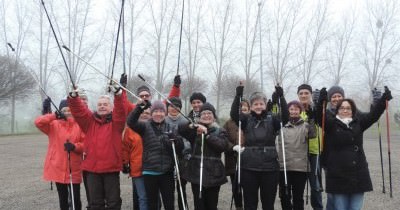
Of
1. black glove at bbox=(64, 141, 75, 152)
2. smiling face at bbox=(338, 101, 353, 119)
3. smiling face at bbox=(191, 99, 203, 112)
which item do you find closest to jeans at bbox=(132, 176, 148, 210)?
black glove at bbox=(64, 141, 75, 152)

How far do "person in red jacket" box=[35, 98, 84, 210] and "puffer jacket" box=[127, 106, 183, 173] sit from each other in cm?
89

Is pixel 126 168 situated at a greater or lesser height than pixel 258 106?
lesser

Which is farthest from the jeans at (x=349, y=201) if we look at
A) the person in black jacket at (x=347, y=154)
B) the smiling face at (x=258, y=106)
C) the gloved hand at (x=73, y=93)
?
the gloved hand at (x=73, y=93)

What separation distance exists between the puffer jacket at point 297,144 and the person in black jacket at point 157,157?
1.52 metres

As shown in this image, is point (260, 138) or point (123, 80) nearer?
point (260, 138)

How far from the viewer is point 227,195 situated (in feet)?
24.0

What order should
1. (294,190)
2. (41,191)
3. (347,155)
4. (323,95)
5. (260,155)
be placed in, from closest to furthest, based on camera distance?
(347,155) → (323,95) → (260,155) → (294,190) → (41,191)

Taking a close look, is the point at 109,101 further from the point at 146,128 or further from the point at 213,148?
the point at 213,148

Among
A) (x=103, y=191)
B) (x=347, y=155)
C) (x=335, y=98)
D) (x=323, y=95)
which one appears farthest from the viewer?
(x=335, y=98)

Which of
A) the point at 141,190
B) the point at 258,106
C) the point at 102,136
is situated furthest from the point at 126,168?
the point at 258,106

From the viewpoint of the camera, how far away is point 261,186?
184 inches

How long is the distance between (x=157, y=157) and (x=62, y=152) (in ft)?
4.48

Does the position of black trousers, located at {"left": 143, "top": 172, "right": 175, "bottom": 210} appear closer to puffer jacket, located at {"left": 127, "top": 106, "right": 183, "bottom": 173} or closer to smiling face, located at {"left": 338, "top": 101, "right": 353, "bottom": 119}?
puffer jacket, located at {"left": 127, "top": 106, "right": 183, "bottom": 173}

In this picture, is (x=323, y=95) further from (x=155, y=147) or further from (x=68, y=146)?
(x=68, y=146)
